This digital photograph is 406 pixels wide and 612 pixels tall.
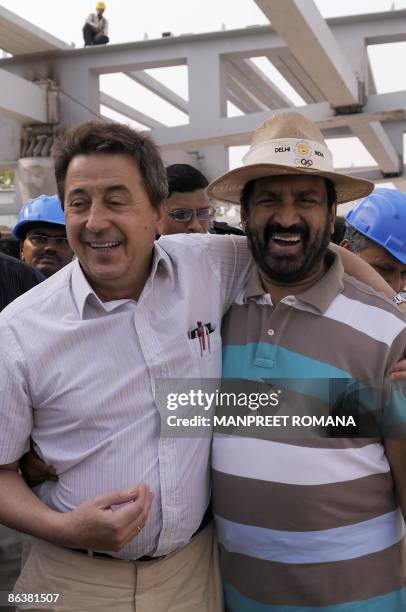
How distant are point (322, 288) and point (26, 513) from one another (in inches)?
44.6

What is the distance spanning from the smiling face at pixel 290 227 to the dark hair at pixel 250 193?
0.04m

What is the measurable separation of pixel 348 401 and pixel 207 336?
48 centimetres

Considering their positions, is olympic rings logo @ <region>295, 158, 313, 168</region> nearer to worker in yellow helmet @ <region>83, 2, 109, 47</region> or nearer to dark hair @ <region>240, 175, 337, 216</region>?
dark hair @ <region>240, 175, 337, 216</region>

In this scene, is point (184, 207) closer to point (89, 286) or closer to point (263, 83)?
point (89, 286)

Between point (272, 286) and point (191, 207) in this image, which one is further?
point (191, 207)

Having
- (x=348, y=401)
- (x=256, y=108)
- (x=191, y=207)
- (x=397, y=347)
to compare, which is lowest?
(x=348, y=401)

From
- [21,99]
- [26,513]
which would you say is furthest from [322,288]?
[21,99]

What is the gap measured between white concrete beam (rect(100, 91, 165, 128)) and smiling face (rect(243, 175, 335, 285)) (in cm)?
988

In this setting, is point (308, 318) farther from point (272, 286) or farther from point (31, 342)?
point (31, 342)

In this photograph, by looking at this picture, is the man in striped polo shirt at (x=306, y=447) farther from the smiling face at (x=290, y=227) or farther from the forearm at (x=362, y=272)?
the forearm at (x=362, y=272)

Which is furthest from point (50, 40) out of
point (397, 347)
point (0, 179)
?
point (0, 179)

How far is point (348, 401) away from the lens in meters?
2.06

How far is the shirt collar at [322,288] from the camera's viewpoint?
2145 mm

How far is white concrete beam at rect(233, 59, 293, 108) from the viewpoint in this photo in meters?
10.5
